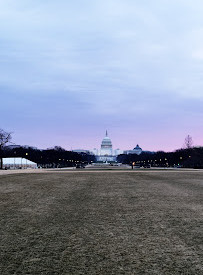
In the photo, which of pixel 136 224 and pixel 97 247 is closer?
pixel 97 247

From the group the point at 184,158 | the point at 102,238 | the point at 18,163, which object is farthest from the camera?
the point at 184,158

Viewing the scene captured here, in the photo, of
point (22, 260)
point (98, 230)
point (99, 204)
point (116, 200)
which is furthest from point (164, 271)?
point (116, 200)

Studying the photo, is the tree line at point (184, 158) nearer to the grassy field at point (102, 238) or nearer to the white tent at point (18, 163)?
the white tent at point (18, 163)

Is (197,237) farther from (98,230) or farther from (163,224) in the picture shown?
(98,230)

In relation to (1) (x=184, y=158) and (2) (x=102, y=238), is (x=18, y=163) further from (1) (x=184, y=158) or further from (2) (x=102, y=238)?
(2) (x=102, y=238)

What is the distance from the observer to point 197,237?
927cm

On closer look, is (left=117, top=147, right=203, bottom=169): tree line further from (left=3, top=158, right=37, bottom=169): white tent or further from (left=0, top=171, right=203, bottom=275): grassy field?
(left=0, top=171, right=203, bottom=275): grassy field

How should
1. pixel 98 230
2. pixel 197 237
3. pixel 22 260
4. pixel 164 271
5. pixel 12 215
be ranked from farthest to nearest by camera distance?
pixel 12 215
pixel 98 230
pixel 197 237
pixel 22 260
pixel 164 271

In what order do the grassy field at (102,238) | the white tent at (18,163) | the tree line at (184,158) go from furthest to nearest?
the tree line at (184,158) → the white tent at (18,163) → the grassy field at (102,238)

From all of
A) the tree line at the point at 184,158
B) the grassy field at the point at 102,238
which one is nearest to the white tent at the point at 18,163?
the tree line at the point at 184,158

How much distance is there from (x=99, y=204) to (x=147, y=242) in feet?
23.6

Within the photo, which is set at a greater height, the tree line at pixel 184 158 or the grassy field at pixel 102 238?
the tree line at pixel 184 158

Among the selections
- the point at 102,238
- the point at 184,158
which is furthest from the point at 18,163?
the point at 102,238

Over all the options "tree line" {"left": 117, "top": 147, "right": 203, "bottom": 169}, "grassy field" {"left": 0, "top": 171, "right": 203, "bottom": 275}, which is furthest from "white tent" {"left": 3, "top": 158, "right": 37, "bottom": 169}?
"grassy field" {"left": 0, "top": 171, "right": 203, "bottom": 275}
